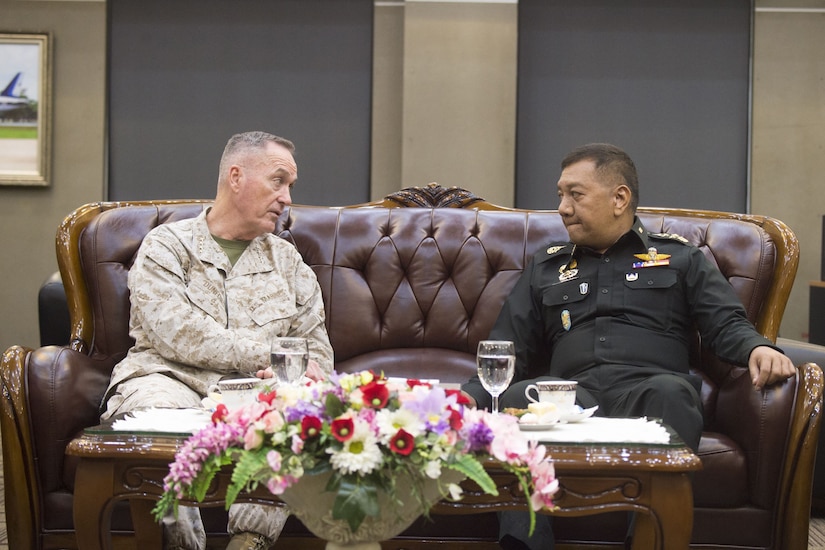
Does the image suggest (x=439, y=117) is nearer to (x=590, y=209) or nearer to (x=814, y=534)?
(x=590, y=209)

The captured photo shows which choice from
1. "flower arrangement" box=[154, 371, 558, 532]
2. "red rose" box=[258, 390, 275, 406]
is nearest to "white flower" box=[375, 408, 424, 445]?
"flower arrangement" box=[154, 371, 558, 532]

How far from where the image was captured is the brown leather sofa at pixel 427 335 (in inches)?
87.4

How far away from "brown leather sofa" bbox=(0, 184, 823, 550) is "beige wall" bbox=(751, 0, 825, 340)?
2555 millimetres

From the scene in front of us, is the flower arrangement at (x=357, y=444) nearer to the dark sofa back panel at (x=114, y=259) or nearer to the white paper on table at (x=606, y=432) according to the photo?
the white paper on table at (x=606, y=432)

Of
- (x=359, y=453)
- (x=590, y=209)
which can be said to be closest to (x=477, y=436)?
(x=359, y=453)

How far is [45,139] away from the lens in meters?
5.32

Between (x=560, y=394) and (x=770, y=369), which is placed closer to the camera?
(x=560, y=394)

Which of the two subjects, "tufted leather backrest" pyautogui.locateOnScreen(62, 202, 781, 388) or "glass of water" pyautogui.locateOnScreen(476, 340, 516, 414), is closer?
"glass of water" pyautogui.locateOnScreen(476, 340, 516, 414)

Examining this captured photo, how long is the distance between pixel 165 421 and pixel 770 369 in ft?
4.57

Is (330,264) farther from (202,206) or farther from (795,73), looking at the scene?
(795,73)

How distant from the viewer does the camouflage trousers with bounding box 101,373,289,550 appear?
1.90 metres

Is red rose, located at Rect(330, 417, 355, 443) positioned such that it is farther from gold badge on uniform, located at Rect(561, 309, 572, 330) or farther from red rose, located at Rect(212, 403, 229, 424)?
gold badge on uniform, located at Rect(561, 309, 572, 330)

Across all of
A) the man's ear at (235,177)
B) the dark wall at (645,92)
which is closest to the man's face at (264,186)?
the man's ear at (235,177)

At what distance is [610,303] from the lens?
2.61 m
